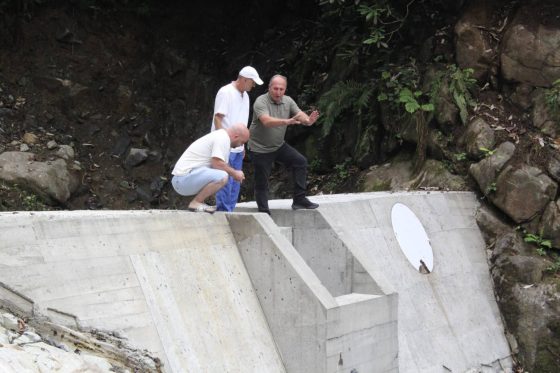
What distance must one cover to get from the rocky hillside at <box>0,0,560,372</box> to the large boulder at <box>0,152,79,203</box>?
39 mm

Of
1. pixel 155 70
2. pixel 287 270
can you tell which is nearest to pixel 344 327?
pixel 287 270

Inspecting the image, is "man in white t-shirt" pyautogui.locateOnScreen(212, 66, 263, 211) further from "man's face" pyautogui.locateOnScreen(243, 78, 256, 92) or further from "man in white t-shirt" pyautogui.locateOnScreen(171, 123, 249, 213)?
"man in white t-shirt" pyautogui.locateOnScreen(171, 123, 249, 213)

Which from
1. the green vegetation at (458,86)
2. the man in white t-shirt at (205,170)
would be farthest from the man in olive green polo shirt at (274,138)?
the green vegetation at (458,86)

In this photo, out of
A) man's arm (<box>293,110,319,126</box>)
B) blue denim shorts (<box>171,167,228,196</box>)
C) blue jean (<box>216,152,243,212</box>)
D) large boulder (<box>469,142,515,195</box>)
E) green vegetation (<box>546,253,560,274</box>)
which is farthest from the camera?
large boulder (<box>469,142,515,195</box>)

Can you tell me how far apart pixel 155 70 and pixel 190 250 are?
11063 mm

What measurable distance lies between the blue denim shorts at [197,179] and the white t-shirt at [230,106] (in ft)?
3.80

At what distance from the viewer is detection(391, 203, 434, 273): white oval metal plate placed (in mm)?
10539

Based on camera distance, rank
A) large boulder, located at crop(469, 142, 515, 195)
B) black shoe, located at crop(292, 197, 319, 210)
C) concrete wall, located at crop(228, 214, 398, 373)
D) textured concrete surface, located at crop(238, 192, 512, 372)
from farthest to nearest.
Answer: large boulder, located at crop(469, 142, 515, 195), black shoe, located at crop(292, 197, 319, 210), textured concrete surface, located at crop(238, 192, 512, 372), concrete wall, located at crop(228, 214, 398, 373)

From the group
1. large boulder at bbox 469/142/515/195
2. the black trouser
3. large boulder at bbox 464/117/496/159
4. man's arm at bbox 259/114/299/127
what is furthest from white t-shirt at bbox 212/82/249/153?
large boulder at bbox 464/117/496/159

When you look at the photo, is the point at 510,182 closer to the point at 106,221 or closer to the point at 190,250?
the point at 190,250

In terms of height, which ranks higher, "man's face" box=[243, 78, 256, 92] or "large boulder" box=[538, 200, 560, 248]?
"man's face" box=[243, 78, 256, 92]

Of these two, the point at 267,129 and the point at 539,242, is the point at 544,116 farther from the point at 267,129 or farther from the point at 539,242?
the point at 267,129

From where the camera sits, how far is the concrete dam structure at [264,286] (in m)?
6.36

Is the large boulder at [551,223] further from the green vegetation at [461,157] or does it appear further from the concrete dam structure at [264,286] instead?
the green vegetation at [461,157]
